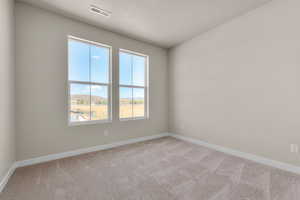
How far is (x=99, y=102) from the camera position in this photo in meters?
3.20

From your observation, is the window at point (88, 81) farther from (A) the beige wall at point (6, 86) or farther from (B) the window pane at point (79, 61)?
(A) the beige wall at point (6, 86)

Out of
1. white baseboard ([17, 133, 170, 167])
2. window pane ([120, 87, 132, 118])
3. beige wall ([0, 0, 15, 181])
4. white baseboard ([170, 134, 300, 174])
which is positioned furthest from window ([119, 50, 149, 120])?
beige wall ([0, 0, 15, 181])

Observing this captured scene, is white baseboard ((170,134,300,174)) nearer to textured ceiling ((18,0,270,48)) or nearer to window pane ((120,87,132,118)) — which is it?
window pane ((120,87,132,118))

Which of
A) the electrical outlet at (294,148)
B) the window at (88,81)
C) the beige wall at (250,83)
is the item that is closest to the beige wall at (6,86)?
the window at (88,81)

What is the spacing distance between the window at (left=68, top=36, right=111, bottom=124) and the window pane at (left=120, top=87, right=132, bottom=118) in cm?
35

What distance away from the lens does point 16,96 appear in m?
2.27

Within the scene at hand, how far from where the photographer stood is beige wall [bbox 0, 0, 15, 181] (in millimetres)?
1752

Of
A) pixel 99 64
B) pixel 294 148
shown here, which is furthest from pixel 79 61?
pixel 294 148

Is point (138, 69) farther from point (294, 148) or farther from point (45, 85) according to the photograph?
point (294, 148)

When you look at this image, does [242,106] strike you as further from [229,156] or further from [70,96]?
[70,96]

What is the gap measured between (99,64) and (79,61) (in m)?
0.45

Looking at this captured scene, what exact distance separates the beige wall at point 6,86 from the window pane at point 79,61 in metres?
0.90

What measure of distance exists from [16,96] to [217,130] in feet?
13.8

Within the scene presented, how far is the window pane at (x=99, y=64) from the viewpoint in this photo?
10.3ft
